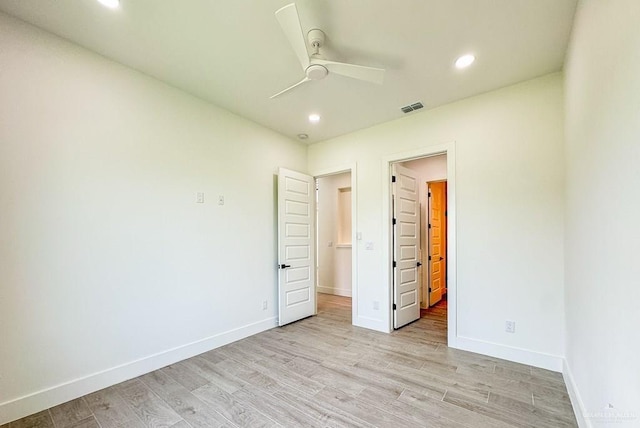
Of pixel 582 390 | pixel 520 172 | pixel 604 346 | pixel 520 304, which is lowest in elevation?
pixel 582 390

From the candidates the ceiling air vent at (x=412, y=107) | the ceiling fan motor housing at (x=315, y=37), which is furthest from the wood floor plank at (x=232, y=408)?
the ceiling air vent at (x=412, y=107)

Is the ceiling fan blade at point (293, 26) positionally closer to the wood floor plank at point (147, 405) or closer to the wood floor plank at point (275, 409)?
the wood floor plank at point (275, 409)

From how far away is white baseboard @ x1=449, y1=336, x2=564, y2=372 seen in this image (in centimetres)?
268

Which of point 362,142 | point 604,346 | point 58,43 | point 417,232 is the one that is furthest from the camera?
point 417,232

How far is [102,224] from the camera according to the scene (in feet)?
8.10

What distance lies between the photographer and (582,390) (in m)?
1.89

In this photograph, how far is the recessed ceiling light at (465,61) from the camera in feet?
8.26

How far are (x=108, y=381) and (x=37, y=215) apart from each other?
5.14 ft

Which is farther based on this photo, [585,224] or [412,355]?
[412,355]

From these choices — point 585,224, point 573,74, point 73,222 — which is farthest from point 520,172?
point 73,222

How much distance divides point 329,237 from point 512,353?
4142mm

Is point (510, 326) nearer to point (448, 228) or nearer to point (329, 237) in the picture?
point (448, 228)

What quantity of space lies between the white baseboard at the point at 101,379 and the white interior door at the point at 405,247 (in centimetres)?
231

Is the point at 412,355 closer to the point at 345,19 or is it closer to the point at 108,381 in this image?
the point at 108,381
